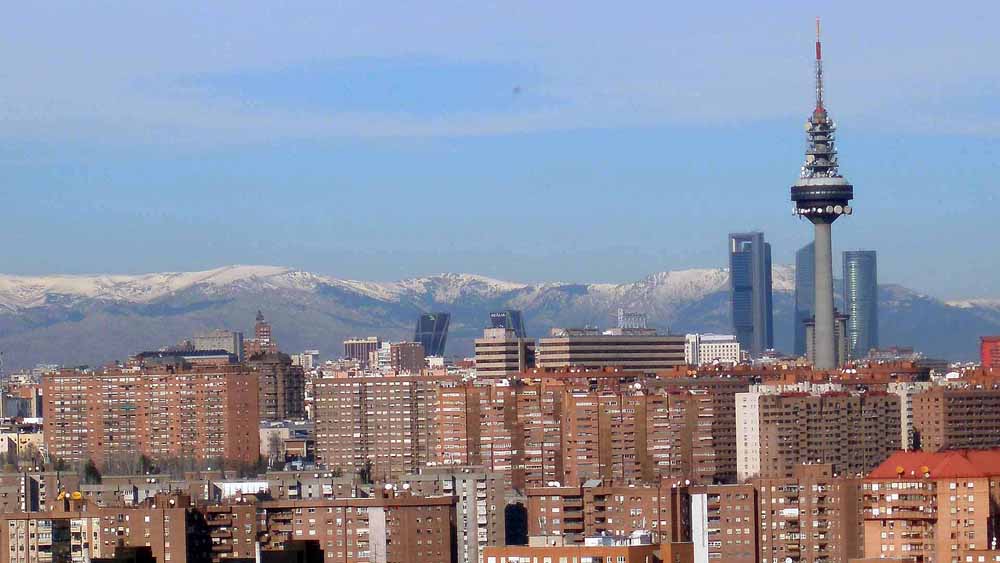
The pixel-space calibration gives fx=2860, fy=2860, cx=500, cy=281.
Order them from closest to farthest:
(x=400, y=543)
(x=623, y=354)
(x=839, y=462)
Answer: (x=400, y=543) < (x=839, y=462) < (x=623, y=354)

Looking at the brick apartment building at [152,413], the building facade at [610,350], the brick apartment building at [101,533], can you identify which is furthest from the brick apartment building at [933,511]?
the building facade at [610,350]

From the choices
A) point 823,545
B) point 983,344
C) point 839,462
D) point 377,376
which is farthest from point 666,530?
point 983,344

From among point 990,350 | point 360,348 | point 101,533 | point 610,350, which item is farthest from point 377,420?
point 360,348

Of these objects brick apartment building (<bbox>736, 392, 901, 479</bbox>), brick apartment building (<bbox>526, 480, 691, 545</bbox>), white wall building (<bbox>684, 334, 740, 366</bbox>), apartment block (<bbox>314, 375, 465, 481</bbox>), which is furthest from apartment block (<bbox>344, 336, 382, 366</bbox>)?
brick apartment building (<bbox>526, 480, 691, 545</bbox>)

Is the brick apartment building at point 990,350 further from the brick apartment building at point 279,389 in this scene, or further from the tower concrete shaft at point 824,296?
the brick apartment building at point 279,389

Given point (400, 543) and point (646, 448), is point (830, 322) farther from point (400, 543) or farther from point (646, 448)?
point (400, 543)

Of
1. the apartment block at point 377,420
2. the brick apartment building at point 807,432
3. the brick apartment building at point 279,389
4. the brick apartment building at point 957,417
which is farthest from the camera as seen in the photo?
the brick apartment building at point 279,389
